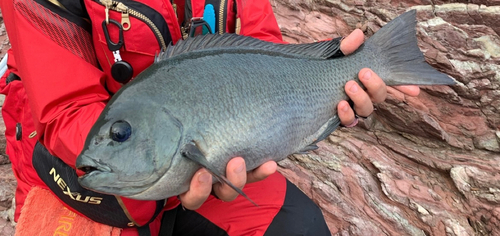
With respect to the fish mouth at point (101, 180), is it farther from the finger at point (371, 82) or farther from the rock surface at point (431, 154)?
the rock surface at point (431, 154)

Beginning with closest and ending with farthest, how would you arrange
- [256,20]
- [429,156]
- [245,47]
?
[245,47] < [256,20] < [429,156]

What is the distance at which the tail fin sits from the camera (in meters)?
1.91

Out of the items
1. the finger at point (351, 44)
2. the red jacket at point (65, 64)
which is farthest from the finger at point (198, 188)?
the finger at point (351, 44)

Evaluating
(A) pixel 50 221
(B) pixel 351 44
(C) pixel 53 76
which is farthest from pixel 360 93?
(A) pixel 50 221

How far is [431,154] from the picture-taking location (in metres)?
3.13

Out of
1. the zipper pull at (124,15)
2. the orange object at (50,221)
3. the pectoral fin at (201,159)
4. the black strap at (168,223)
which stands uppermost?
the zipper pull at (124,15)

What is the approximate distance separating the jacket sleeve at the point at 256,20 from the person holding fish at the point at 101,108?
0.02 metres

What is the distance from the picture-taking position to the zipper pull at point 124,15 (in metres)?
1.75

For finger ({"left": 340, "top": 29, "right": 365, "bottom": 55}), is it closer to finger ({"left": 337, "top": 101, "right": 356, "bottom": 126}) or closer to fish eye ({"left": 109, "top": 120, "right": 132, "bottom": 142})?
finger ({"left": 337, "top": 101, "right": 356, "bottom": 126})

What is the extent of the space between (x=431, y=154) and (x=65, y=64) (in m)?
3.11

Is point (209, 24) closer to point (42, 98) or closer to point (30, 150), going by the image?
point (42, 98)

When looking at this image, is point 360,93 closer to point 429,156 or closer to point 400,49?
point 400,49

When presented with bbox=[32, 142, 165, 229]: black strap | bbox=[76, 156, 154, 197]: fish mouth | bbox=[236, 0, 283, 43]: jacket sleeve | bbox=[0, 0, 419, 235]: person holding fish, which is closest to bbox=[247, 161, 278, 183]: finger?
bbox=[0, 0, 419, 235]: person holding fish

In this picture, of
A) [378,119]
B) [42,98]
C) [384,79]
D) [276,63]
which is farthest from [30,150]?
[378,119]
